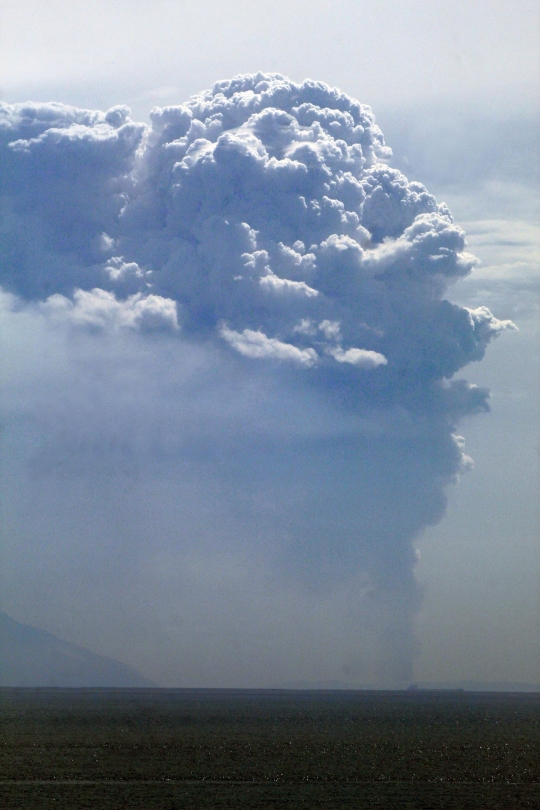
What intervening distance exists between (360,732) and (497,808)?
96.4 m

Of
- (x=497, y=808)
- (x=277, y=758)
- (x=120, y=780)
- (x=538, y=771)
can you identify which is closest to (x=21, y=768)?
(x=120, y=780)

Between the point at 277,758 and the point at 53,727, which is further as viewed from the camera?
the point at 53,727

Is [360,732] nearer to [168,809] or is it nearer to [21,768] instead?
[21,768]

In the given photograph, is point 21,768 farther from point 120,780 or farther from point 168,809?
point 168,809

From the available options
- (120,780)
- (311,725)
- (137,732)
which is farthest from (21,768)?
(311,725)

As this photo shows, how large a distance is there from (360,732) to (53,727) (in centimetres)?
5546

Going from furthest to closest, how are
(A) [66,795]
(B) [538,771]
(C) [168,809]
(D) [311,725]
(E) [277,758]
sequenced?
(D) [311,725], (E) [277,758], (B) [538,771], (A) [66,795], (C) [168,809]

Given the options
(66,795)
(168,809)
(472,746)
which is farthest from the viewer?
(472,746)

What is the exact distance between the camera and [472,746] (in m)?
139

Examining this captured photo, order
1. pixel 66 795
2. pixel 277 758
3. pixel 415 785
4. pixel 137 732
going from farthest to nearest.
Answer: pixel 137 732, pixel 277 758, pixel 415 785, pixel 66 795

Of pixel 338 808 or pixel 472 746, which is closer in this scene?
pixel 338 808

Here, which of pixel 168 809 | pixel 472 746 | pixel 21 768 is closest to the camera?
pixel 168 809

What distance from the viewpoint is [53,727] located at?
176 metres

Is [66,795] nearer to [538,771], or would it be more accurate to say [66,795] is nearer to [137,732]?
[538,771]
